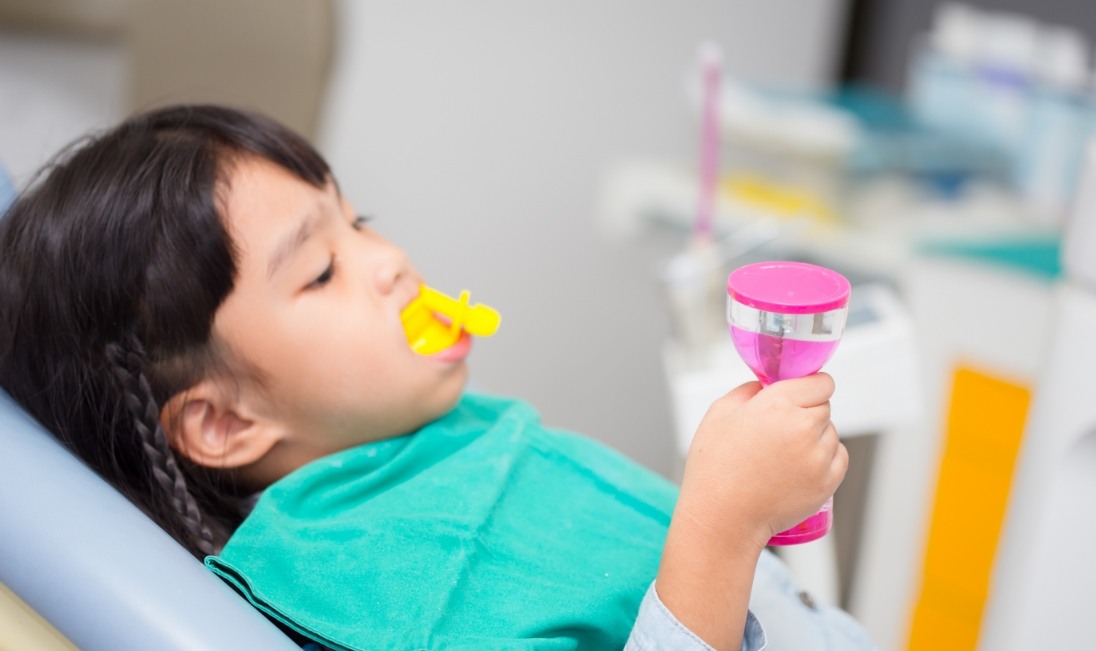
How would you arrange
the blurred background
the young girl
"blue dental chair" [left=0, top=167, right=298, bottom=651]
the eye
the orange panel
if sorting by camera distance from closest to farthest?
"blue dental chair" [left=0, top=167, right=298, bottom=651] → the young girl → the eye → the blurred background → the orange panel

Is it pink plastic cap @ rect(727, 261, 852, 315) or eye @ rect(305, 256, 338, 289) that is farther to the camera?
eye @ rect(305, 256, 338, 289)

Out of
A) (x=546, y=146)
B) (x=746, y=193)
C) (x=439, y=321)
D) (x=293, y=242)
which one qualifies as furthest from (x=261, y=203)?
(x=546, y=146)

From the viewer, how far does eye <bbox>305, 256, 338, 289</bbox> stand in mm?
814

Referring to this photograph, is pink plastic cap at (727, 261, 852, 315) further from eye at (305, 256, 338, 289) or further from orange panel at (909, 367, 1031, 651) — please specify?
orange panel at (909, 367, 1031, 651)

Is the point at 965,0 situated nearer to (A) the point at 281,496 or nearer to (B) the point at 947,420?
(B) the point at 947,420

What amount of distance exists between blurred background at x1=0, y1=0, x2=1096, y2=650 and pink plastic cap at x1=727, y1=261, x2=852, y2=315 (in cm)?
31

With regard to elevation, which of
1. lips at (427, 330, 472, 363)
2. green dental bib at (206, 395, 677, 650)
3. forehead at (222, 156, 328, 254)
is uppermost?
forehead at (222, 156, 328, 254)

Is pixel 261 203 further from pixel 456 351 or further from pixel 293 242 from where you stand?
pixel 456 351

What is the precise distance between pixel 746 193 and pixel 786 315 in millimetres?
1259

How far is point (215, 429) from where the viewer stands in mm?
815

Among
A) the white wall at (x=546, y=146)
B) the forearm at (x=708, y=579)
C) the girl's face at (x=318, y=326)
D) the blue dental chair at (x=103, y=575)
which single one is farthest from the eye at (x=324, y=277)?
the white wall at (x=546, y=146)

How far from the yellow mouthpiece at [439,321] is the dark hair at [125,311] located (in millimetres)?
136

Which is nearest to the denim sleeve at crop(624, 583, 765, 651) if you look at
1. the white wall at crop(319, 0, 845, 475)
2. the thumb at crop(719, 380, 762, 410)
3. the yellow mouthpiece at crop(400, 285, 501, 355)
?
the thumb at crop(719, 380, 762, 410)

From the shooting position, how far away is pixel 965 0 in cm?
217
